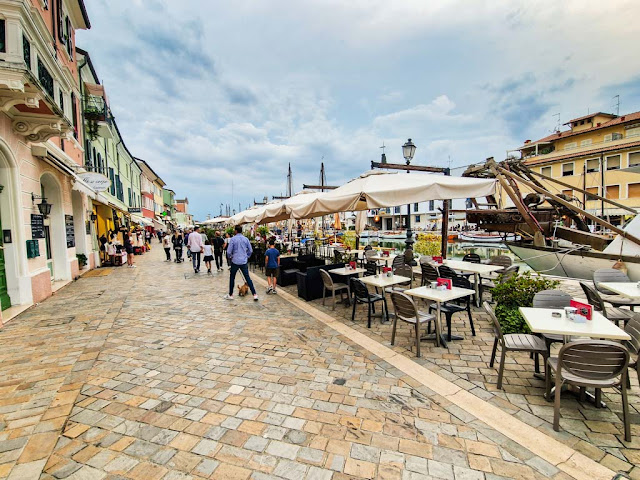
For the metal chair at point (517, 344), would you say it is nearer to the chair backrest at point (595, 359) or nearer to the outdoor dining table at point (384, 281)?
the chair backrest at point (595, 359)

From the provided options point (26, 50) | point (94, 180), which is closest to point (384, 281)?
point (26, 50)

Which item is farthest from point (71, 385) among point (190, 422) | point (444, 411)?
point (444, 411)

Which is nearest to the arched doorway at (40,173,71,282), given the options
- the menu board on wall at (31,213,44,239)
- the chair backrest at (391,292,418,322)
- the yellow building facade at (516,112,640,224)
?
the menu board on wall at (31,213,44,239)

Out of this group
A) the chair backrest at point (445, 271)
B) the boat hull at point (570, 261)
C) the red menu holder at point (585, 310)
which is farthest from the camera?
the boat hull at point (570, 261)

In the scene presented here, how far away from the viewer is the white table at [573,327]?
283 cm

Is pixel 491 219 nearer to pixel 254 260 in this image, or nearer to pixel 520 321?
pixel 520 321

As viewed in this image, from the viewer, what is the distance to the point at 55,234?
9.59 m

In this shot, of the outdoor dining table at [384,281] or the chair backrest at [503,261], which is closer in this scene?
the outdoor dining table at [384,281]

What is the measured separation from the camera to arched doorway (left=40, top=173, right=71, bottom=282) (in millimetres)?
9378

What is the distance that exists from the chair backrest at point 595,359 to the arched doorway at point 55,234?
41.4 feet

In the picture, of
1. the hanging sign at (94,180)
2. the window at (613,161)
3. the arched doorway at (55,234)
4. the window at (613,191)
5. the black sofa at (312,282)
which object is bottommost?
the black sofa at (312,282)

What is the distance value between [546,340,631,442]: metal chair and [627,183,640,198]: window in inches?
1396

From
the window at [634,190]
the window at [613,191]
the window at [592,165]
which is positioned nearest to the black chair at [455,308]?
the window at [634,190]

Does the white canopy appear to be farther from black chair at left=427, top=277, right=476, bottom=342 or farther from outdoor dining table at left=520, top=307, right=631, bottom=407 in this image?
outdoor dining table at left=520, top=307, right=631, bottom=407
